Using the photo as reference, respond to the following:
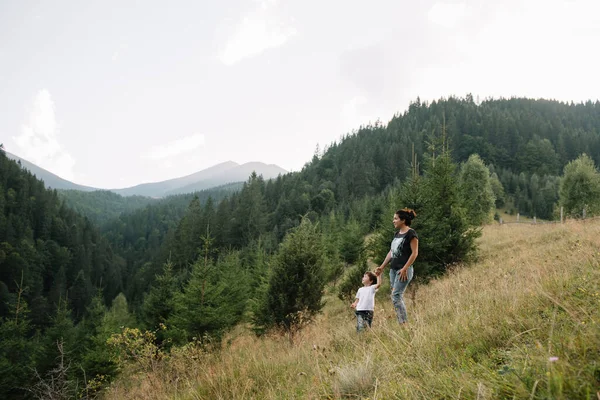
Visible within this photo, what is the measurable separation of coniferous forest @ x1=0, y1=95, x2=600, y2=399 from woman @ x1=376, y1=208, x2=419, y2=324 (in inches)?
137

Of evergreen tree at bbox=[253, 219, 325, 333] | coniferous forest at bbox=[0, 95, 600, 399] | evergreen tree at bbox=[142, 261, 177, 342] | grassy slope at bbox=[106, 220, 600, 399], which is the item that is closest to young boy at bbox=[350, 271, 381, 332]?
grassy slope at bbox=[106, 220, 600, 399]

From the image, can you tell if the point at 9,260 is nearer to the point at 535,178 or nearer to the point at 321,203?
the point at 321,203

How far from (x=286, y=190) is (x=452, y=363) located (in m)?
92.5

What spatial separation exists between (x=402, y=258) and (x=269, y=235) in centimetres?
6032

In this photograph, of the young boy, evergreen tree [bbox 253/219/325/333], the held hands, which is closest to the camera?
the held hands

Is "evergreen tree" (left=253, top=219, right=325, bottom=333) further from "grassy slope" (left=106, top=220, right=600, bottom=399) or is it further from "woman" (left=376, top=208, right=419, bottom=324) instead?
"grassy slope" (left=106, top=220, right=600, bottom=399)

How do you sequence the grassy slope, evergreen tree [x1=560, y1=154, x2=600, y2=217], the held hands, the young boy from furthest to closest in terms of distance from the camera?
evergreen tree [x1=560, y1=154, x2=600, y2=217], the young boy, the held hands, the grassy slope

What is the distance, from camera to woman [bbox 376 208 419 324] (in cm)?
521

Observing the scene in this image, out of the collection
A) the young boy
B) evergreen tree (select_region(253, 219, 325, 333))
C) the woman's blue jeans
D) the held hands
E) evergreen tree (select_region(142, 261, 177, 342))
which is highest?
the held hands

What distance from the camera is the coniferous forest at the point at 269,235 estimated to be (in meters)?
13.1

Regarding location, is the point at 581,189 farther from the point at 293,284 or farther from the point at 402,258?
the point at 402,258

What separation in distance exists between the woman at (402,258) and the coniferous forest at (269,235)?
3.48 m

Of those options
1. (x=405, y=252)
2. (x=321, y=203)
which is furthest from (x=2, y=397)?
(x=321, y=203)

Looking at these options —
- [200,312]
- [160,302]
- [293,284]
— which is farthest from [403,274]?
[160,302]
